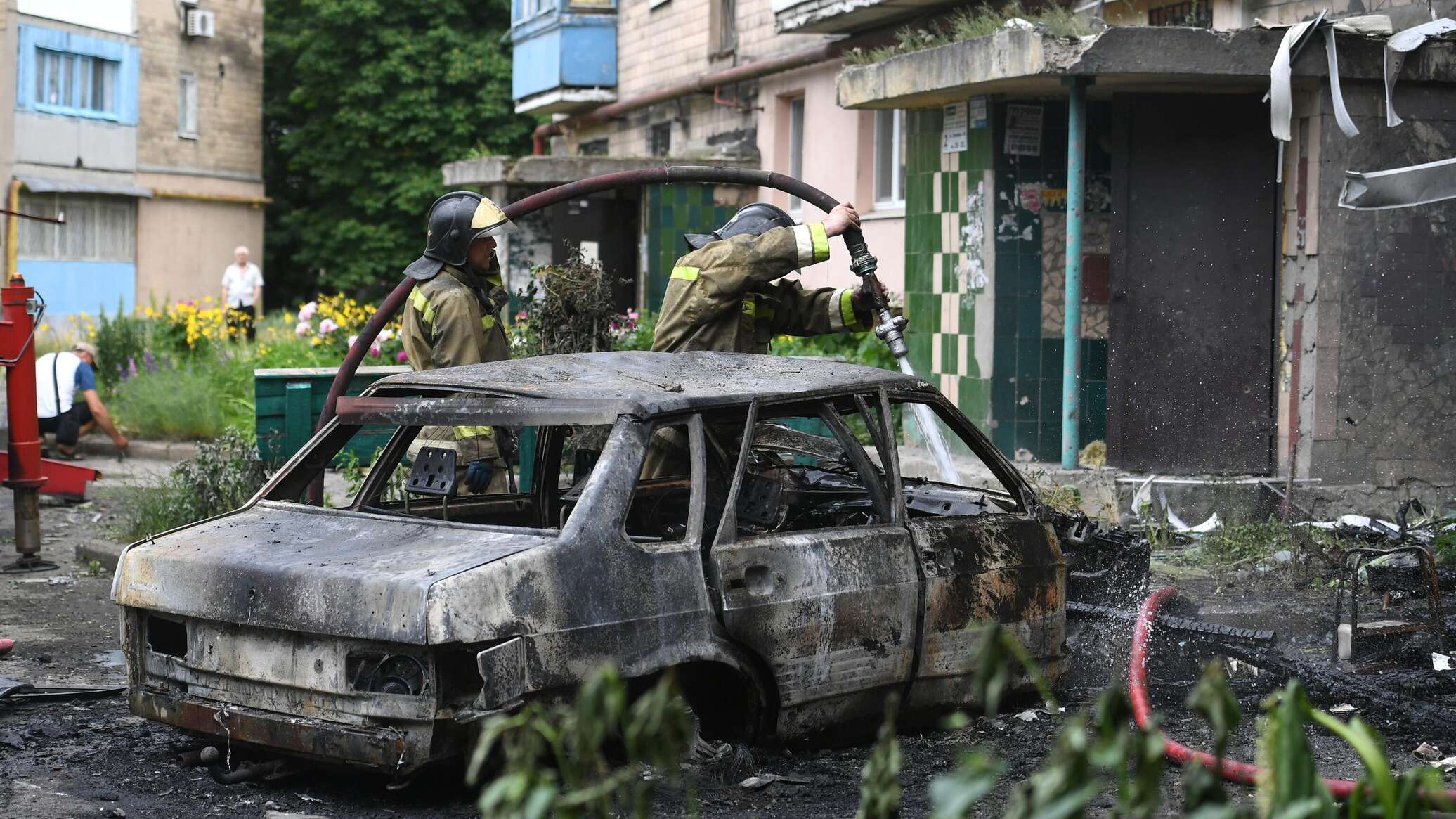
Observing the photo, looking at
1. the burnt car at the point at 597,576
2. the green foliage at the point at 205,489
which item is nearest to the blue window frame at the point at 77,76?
the green foliage at the point at 205,489

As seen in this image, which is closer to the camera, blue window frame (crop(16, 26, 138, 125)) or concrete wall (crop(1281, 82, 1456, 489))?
concrete wall (crop(1281, 82, 1456, 489))

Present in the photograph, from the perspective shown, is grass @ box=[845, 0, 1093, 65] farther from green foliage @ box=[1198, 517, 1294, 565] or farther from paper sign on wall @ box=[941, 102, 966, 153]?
green foliage @ box=[1198, 517, 1294, 565]

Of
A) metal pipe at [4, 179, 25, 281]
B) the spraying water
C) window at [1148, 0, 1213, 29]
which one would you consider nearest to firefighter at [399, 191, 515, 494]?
the spraying water

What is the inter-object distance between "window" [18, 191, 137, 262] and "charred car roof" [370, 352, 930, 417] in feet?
84.8

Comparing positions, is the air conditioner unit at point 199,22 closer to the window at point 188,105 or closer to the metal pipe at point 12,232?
the window at point 188,105

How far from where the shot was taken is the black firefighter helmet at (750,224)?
6.88m

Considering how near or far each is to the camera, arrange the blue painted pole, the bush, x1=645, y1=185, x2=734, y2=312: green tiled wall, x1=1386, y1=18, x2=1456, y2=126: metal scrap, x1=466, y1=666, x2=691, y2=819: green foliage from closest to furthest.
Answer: x1=466, y1=666, x2=691, y2=819: green foliage < x1=1386, y1=18, x2=1456, y2=126: metal scrap < the blue painted pole < the bush < x1=645, y1=185, x2=734, y2=312: green tiled wall

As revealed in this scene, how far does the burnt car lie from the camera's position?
13.5ft

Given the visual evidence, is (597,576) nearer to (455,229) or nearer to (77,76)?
(455,229)

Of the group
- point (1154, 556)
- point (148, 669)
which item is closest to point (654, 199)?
point (1154, 556)

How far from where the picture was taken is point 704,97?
1908 centimetres

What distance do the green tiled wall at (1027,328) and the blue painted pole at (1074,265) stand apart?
0.77 m

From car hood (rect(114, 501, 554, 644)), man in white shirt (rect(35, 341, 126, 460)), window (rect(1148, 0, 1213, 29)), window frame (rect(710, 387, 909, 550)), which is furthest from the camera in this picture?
man in white shirt (rect(35, 341, 126, 460))

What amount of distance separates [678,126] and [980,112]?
9499mm
